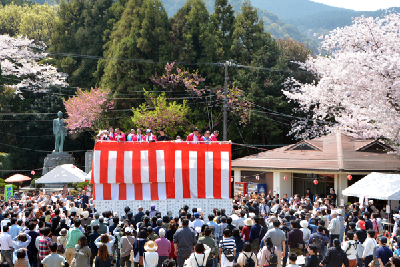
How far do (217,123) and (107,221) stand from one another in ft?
70.2

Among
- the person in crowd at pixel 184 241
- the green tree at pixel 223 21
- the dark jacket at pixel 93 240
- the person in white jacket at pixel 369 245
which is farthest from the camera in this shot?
the green tree at pixel 223 21

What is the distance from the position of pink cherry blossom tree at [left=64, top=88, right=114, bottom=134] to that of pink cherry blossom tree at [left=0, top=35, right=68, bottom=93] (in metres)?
5.53

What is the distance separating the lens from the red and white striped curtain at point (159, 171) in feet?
57.1

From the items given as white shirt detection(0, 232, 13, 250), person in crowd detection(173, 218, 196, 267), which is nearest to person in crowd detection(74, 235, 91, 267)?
person in crowd detection(173, 218, 196, 267)

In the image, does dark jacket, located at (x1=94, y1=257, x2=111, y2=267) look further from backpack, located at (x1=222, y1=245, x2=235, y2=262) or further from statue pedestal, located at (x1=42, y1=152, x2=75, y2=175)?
statue pedestal, located at (x1=42, y1=152, x2=75, y2=175)

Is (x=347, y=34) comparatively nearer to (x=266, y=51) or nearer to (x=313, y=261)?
(x=266, y=51)

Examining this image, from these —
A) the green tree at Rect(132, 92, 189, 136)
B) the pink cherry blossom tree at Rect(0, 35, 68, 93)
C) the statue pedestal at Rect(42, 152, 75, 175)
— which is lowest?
the statue pedestal at Rect(42, 152, 75, 175)

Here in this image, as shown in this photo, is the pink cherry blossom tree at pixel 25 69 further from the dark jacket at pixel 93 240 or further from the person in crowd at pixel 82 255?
the person in crowd at pixel 82 255

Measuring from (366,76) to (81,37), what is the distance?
1099 inches

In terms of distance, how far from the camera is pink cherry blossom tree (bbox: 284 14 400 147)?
68.2ft

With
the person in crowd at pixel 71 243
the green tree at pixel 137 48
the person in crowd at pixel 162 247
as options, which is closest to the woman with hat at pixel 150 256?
the person in crowd at pixel 162 247

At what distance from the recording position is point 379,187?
16641 millimetres

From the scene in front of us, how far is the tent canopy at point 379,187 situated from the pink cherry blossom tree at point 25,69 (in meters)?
29.7

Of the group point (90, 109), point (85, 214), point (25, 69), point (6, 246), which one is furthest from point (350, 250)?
point (25, 69)
